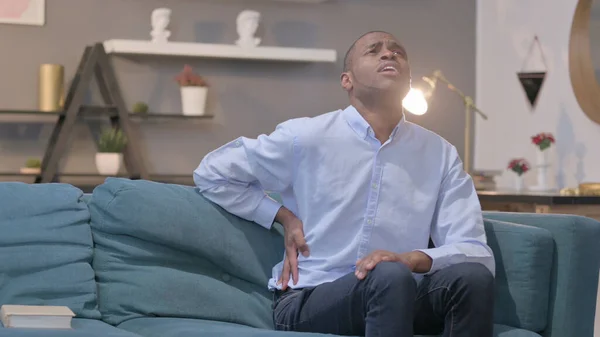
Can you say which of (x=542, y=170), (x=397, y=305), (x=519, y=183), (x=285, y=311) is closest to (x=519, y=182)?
(x=519, y=183)

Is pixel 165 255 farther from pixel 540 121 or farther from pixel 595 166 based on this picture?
pixel 540 121

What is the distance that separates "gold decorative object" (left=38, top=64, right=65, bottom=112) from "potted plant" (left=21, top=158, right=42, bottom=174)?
0.91 feet

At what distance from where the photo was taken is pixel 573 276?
2479 millimetres

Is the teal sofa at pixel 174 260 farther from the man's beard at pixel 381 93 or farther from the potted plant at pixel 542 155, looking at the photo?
the potted plant at pixel 542 155

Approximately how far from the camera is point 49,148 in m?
5.05

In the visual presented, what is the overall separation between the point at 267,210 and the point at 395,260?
48 cm

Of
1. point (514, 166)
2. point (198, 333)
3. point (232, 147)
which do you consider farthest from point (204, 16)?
point (198, 333)

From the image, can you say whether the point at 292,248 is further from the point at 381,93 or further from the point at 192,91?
the point at 192,91

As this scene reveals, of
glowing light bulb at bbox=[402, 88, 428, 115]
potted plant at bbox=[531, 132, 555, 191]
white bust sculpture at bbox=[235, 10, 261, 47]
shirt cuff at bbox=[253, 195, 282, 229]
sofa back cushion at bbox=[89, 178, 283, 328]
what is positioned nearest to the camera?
sofa back cushion at bbox=[89, 178, 283, 328]

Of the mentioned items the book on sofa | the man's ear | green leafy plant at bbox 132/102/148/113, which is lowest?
the book on sofa

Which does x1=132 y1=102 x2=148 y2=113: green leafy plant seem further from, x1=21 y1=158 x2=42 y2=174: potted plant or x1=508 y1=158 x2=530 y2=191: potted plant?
x1=508 y1=158 x2=530 y2=191: potted plant

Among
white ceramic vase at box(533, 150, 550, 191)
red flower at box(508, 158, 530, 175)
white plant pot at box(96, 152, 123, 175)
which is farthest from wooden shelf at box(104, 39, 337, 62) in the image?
white ceramic vase at box(533, 150, 550, 191)

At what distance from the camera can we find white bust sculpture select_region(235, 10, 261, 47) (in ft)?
17.5

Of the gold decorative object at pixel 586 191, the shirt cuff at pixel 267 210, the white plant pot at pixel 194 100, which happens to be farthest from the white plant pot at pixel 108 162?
the shirt cuff at pixel 267 210
